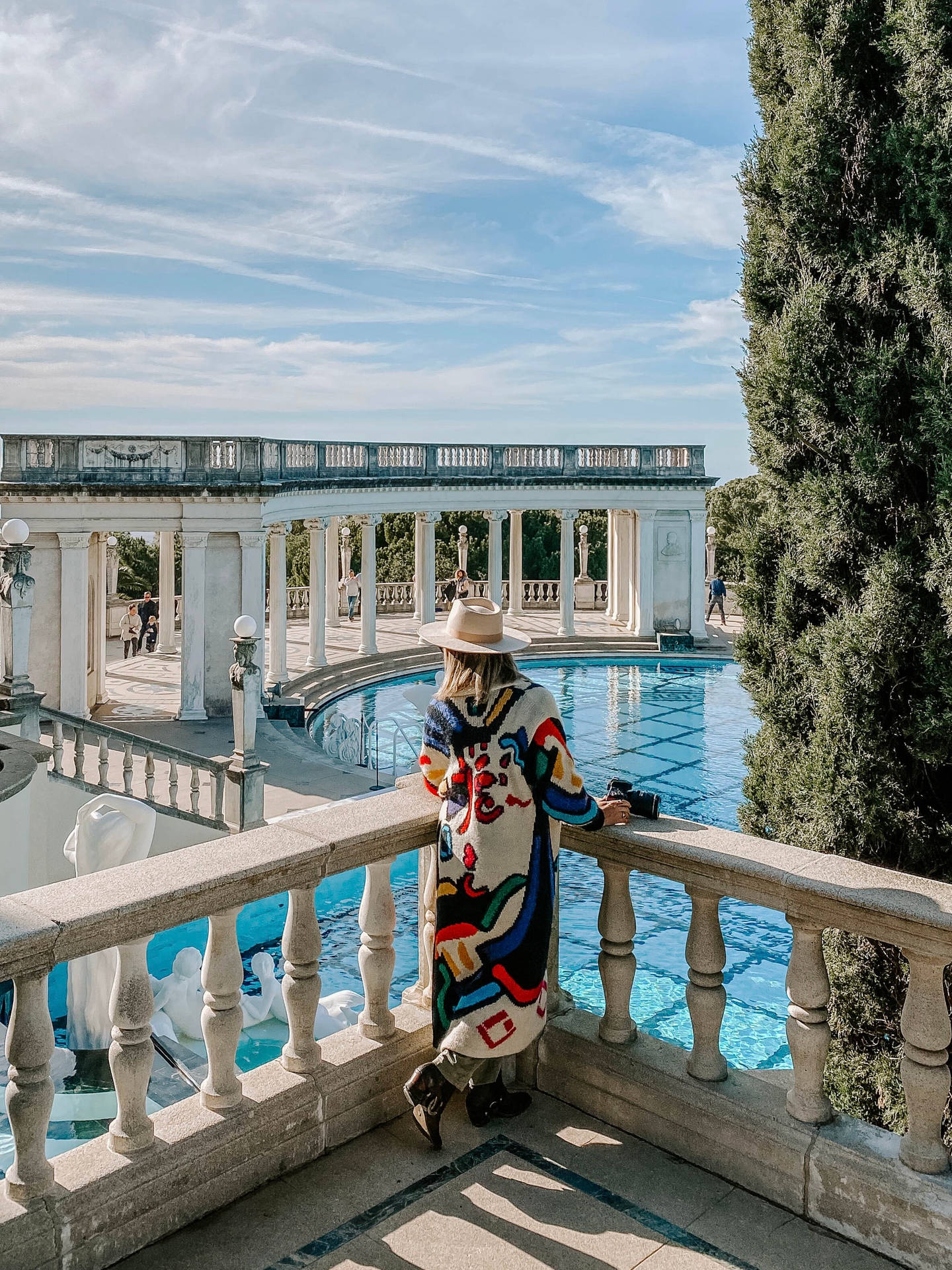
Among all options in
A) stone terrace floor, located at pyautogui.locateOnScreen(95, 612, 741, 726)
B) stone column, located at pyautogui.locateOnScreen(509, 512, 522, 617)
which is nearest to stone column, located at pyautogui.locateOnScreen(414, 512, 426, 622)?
stone terrace floor, located at pyautogui.locateOnScreen(95, 612, 741, 726)

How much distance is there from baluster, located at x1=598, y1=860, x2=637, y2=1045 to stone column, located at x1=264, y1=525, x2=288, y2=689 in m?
25.5

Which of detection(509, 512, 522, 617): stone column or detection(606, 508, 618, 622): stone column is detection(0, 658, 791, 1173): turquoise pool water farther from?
detection(509, 512, 522, 617): stone column

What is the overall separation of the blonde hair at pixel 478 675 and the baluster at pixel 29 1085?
1.87 metres

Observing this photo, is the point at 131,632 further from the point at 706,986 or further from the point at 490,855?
the point at 706,986

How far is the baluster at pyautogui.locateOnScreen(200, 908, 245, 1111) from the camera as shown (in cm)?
416

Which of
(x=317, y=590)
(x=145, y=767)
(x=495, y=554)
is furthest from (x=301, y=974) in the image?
→ (x=495, y=554)

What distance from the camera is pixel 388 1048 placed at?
15.9 ft

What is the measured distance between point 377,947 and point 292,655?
31.8 m

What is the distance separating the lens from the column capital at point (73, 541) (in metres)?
26.3

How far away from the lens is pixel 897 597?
5.62 metres

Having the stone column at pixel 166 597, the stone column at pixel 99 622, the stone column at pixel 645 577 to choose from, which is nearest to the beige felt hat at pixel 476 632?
the stone column at pixel 99 622

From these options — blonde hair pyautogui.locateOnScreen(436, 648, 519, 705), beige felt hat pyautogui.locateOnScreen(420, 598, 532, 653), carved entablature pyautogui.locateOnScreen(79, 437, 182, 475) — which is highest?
carved entablature pyautogui.locateOnScreen(79, 437, 182, 475)

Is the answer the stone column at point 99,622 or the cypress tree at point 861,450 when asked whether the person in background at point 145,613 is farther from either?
the cypress tree at point 861,450

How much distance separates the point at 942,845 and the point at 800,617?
1463mm
